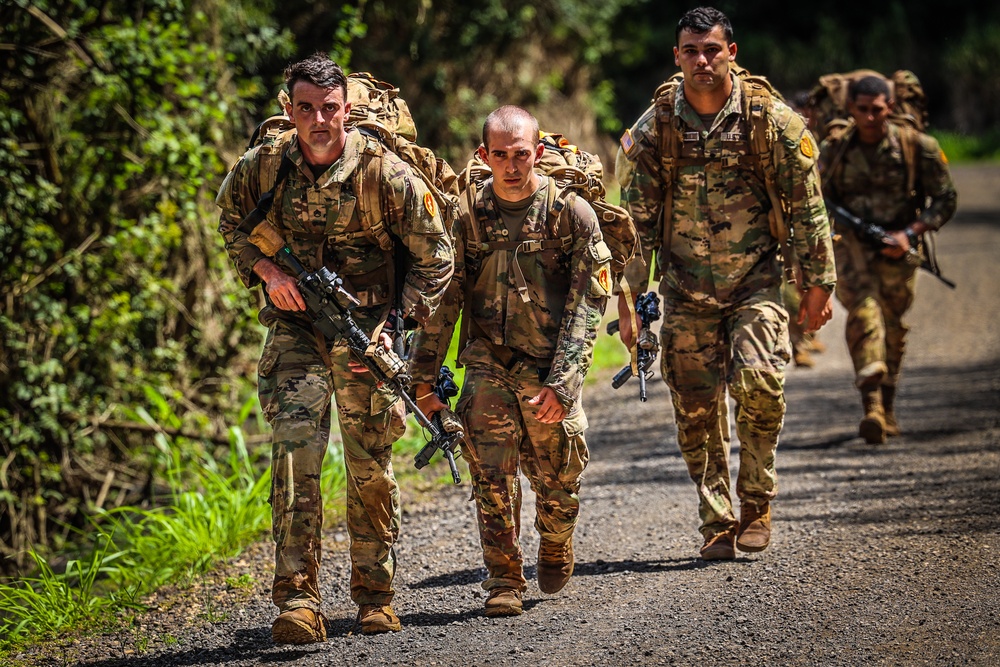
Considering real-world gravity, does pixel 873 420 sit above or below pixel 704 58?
below

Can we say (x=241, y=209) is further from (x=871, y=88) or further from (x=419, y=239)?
(x=871, y=88)

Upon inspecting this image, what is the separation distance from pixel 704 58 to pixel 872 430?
3.51 metres

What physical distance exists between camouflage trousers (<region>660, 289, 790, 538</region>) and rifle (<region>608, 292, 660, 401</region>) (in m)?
0.24

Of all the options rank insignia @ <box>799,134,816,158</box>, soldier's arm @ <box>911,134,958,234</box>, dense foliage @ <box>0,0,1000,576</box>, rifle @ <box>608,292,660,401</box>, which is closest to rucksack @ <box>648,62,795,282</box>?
rank insignia @ <box>799,134,816,158</box>

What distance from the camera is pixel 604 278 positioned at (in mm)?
5242

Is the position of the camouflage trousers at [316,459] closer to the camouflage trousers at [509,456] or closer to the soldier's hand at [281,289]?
the soldier's hand at [281,289]

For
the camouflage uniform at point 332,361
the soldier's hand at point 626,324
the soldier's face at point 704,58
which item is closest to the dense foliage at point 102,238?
the camouflage uniform at point 332,361

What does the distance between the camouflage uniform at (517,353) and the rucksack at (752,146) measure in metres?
0.88

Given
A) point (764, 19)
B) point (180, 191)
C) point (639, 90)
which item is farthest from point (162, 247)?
point (764, 19)

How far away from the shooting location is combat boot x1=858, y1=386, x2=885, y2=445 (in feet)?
27.1

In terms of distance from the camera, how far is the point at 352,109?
535cm

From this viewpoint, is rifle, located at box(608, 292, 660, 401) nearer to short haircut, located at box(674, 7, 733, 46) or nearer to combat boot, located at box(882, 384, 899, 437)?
short haircut, located at box(674, 7, 733, 46)

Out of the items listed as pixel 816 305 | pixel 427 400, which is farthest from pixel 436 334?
pixel 816 305

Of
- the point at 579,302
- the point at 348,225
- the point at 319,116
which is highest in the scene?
the point at 319,116
